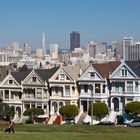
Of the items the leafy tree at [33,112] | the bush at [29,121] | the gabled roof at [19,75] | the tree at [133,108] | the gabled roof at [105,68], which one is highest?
the gabled roof at [105,68]

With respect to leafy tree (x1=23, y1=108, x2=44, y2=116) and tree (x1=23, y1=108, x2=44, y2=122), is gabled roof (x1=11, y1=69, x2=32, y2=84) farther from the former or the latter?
tree (x1=23, y1=108, x2=44, y2=122)

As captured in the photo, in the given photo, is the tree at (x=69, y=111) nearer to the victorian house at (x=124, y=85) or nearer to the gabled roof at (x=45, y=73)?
the victorian house at (x=124, y=85)

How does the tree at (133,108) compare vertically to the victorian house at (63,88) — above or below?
below

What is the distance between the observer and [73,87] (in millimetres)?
73438

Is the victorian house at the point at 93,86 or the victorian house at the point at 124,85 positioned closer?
the victorian house at the point at 124,85

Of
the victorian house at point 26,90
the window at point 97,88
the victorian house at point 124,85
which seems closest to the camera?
the victorian house at point 124,85

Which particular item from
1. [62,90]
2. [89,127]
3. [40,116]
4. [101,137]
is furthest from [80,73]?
[101,137]

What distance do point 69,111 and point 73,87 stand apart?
5.00 m

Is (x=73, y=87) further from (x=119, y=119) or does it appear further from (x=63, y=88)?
(x=119, y=119)

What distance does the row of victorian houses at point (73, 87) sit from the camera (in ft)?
231

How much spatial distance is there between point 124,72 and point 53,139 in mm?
34821

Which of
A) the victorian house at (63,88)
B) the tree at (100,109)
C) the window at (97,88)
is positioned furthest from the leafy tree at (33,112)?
the window at (97,88)

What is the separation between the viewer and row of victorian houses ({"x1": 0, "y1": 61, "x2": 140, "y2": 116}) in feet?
231

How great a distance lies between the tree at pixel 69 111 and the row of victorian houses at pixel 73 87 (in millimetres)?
2726
